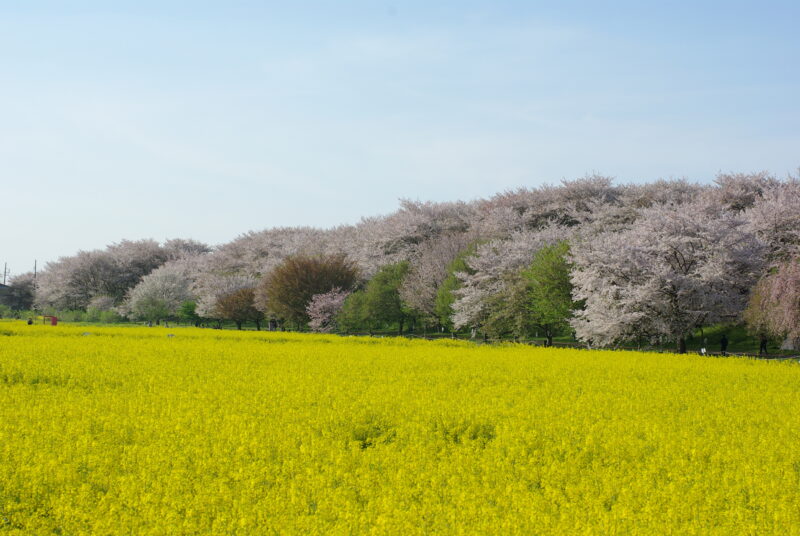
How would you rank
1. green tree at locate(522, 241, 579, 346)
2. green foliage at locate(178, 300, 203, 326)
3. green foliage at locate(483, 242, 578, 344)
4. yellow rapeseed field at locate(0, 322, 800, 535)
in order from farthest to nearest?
green foliage at locate(178, 300, 203, 326)
green foliage at locate(483, 242, 578, 344)
green tree at locate(522, 241, 579, 346)
yellow rapeseed field at locate(0, 322, 800, 535)

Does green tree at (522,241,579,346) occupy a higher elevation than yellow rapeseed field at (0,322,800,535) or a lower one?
higher

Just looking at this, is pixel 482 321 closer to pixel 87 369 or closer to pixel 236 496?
pixel 87 369

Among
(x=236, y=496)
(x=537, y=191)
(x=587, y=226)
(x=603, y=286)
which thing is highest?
(x=537, y=191)

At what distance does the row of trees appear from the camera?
40.1 m

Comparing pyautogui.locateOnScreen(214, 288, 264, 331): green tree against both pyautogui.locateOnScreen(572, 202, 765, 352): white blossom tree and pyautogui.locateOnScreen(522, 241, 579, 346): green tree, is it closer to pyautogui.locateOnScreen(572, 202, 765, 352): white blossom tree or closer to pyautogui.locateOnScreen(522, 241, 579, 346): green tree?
pyautogui.locateOnScreen(522, 241, 579, 346): green tree

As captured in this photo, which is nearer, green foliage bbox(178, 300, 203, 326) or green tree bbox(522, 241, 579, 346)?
green tree bbox(522, 241, 579, 346)

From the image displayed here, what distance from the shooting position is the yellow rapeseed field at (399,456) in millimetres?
7332

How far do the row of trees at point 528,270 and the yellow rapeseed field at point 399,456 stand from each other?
2176cm

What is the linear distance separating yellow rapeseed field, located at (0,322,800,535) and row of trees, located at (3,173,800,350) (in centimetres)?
2176

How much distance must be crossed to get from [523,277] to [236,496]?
42.0m

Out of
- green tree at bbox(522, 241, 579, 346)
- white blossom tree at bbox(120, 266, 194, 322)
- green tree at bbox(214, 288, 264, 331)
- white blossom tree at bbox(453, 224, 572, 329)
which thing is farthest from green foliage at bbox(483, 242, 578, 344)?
white blossom tree at bbox(120, 266, 194, 322)

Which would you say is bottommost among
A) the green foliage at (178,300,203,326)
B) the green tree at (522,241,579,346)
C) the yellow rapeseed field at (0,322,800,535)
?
the yellow rapeseed field at (0,322,800,535)

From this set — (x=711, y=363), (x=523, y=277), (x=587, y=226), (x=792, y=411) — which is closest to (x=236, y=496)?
(x=792, y=411)

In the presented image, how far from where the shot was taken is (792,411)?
13.9 meters
